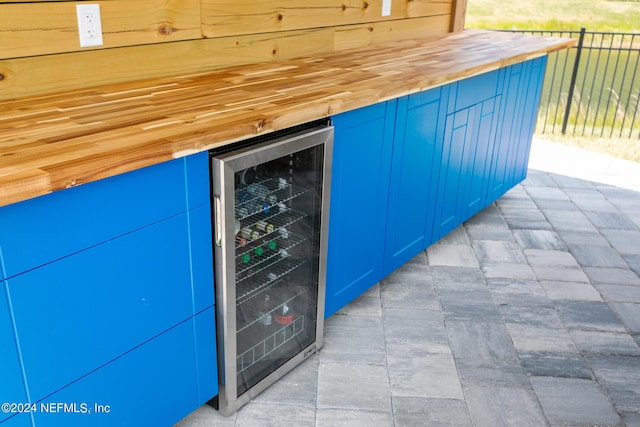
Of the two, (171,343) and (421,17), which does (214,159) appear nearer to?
(171,343)

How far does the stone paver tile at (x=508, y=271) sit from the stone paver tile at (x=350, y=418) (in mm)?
1194

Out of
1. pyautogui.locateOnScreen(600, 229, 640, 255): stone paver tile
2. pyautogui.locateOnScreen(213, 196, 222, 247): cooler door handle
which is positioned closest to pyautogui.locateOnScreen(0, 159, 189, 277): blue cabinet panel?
pyautogui.locateOnScreen(213, 196, 222, 247): cooler door handle

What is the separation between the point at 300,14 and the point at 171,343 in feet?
5.65

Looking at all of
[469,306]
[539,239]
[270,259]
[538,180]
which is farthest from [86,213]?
[538,180]

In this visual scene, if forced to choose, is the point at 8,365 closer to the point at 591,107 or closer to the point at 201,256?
the point at 201,256

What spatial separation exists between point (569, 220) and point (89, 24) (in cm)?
296

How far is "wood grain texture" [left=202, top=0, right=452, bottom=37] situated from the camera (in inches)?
89.7

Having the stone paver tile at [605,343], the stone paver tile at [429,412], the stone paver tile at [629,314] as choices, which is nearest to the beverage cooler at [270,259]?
the stone paver tile at [429,412]

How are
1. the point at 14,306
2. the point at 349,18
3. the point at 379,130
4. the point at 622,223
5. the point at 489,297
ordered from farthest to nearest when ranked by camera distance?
the point at 622,223
the point at 349,18
the point at 489,297
the point at 379,130
the point at 14,306

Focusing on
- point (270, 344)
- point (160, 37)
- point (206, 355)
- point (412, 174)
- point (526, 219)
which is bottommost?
point (526, 219)

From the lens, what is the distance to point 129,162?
129 centimetres

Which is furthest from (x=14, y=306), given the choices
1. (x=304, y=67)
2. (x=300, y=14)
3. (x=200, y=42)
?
(x=300, y=14)

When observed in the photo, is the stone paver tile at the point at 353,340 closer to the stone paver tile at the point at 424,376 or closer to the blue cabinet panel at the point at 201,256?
the stone paver tile at the point at 424,376

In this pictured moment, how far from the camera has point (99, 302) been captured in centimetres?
138
